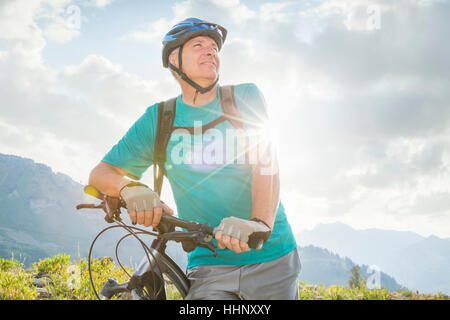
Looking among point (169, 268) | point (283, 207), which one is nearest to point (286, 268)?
point (283, 207)

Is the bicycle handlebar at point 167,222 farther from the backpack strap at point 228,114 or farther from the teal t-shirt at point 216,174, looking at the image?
the backpack strap at point 228,114

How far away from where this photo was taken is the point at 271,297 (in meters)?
2.99

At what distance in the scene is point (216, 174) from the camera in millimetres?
3133

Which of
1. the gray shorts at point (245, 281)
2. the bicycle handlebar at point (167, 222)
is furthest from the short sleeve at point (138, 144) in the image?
the gray shorts at point (245, 281)

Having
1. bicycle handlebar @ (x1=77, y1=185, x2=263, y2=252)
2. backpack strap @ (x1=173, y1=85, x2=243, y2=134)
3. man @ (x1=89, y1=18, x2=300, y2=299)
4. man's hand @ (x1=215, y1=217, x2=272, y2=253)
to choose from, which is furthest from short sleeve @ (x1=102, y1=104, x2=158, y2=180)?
man's hand @ (x1=215, y1=217, x2=272, y2=253)

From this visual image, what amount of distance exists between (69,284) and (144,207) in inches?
214

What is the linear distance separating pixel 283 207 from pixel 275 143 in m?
0.72

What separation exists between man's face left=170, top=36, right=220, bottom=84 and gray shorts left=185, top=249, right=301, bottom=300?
6.12 feet

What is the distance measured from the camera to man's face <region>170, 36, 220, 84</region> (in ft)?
11.4

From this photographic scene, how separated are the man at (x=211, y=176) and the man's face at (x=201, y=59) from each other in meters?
0.01

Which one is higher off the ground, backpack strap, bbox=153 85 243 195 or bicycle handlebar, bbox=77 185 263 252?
backpack strap, bbox=153 85 243 195

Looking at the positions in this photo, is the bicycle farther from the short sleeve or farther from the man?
the short sleeve

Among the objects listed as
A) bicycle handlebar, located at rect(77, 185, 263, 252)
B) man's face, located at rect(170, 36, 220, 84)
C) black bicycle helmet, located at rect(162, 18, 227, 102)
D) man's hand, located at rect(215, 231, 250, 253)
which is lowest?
man's hand, located at rect(215, 231, 250, 253)
